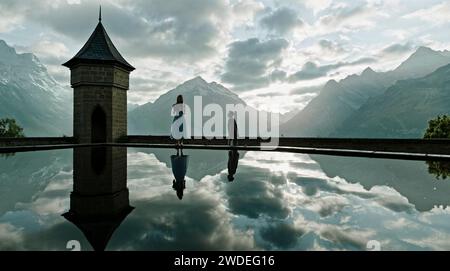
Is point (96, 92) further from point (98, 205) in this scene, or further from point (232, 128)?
point (98, 205)

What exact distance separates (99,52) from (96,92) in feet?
11.3

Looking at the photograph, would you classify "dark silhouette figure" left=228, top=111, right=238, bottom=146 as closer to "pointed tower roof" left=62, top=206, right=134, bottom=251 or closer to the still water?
the still water

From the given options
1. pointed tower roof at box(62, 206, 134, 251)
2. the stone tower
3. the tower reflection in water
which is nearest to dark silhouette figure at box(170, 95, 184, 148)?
the tower reflection in water

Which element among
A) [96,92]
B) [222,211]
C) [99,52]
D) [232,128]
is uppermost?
[99,52]

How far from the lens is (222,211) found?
170 inches

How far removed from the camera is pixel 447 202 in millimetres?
4855

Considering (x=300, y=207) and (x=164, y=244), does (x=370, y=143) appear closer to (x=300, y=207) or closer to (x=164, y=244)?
(x=300, y=207)

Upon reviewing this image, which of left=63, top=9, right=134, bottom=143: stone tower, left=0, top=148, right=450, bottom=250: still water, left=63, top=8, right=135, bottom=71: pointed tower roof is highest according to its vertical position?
left=63, top=8, right=135, bottom=71: pointed tower roof

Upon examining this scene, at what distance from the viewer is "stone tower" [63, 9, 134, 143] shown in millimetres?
20000

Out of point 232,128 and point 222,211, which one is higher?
point 232,128

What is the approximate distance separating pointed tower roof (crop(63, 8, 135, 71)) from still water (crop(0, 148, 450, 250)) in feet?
48.9

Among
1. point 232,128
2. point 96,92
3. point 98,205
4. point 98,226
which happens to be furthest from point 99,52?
point 98,226
